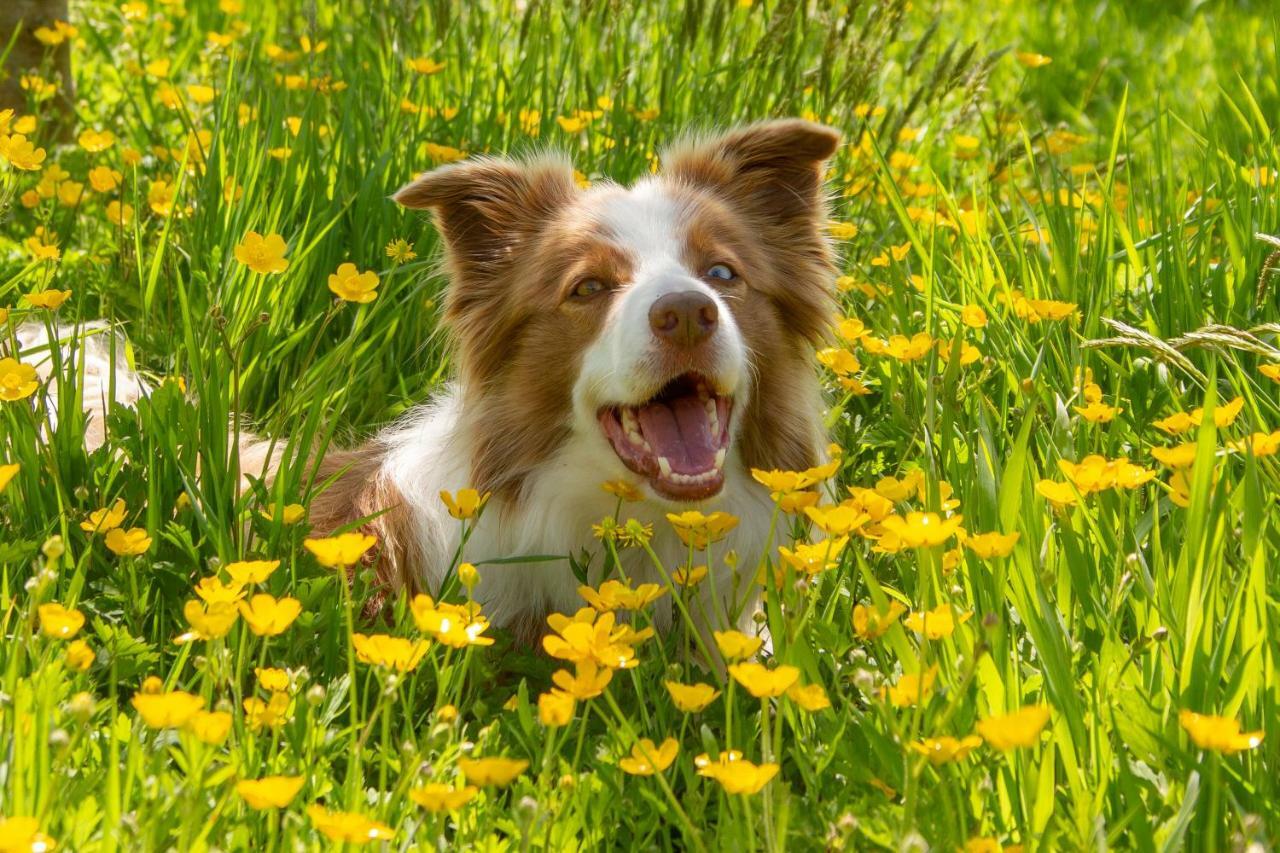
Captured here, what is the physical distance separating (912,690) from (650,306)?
4.22 ft

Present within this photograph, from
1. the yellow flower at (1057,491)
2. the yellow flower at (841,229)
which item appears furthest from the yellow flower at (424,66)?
the yellow flower at (1057,491)

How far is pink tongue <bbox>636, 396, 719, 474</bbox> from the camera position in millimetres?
3066

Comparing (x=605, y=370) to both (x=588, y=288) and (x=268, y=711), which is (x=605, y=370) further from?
(x=268, y=711)

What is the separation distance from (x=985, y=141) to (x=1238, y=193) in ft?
6.92

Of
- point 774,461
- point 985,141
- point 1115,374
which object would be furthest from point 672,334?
point 985,141

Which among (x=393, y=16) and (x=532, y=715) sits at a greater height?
(x=393, y=16)

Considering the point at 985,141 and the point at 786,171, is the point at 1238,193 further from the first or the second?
the point at 985,141

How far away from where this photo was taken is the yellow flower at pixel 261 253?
2.67 m

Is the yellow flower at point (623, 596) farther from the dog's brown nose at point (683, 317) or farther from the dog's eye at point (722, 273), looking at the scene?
the dog's eye at point (722, 273)

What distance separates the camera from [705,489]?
297cm

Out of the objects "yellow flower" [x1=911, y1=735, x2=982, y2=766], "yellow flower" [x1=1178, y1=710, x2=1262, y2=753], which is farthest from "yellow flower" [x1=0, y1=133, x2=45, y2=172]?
"yellow flower" [x1=1178, y1=710, x2=1262, y2=753]

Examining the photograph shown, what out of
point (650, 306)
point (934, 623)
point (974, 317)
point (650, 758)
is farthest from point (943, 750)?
point (974, 317)

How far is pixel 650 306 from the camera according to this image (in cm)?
293

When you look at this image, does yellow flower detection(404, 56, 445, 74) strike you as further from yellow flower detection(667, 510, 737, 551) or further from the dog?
yellow flower detection(667, 510, 737, 551)
